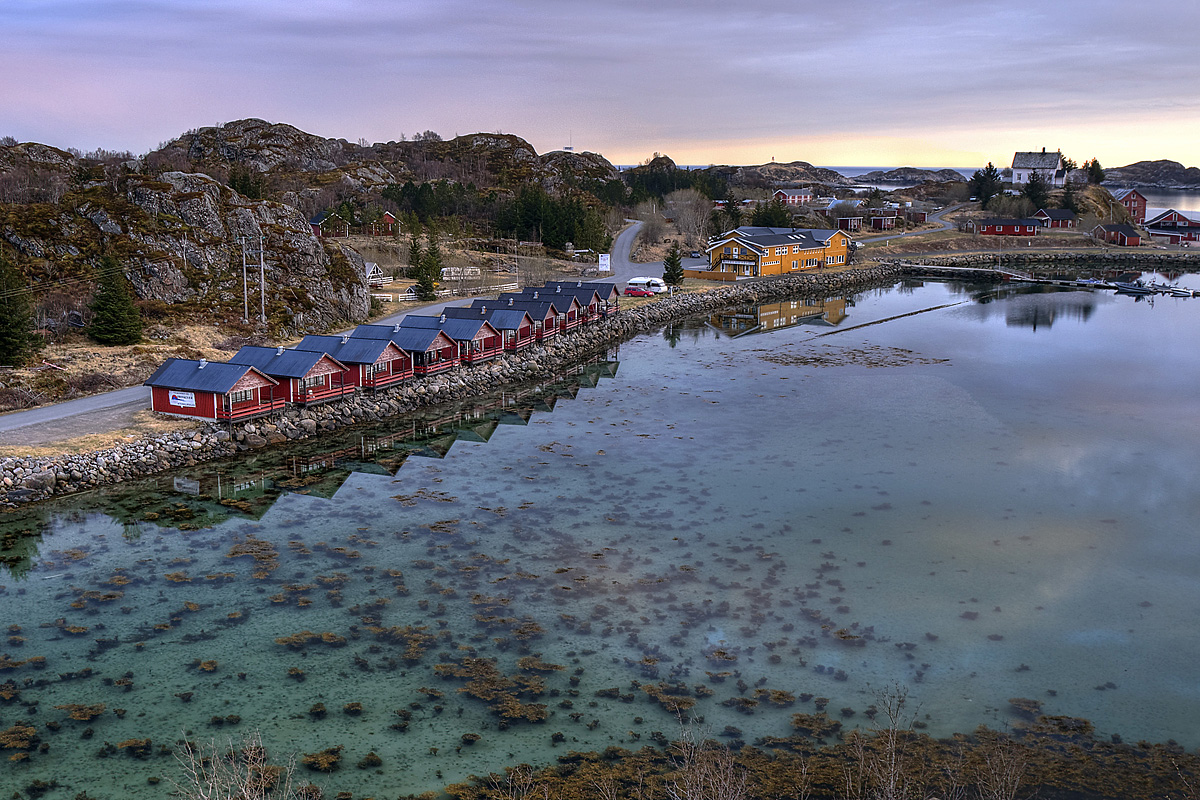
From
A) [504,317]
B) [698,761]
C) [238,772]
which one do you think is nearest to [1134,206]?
[504,317]

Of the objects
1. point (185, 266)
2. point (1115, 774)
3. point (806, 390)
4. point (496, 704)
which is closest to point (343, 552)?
point (496, 704)

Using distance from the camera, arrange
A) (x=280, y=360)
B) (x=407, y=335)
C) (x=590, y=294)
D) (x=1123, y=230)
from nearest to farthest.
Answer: (x=280, y=360), (x=407, y=335), (x=590, y=294), (x=1123, y=230)

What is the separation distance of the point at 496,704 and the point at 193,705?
6.31 m

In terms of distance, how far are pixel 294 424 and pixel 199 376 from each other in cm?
411

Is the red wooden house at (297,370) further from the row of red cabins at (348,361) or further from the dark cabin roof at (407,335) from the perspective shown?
the dark cabin roof at (407,335)

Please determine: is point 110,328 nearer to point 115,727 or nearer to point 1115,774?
point 115,727

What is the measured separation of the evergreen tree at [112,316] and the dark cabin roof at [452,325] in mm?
13270

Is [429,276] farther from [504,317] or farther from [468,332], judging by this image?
[468,332]

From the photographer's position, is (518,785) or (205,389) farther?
(205,389)

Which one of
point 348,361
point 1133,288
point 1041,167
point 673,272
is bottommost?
point 348,361

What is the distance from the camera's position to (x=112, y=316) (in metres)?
42.6

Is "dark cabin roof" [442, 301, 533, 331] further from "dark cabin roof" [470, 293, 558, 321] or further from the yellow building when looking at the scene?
the yellow building

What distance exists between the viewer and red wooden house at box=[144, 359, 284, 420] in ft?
113

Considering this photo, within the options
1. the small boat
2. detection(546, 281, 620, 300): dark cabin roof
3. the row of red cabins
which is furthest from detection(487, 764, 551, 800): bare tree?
the small boat
